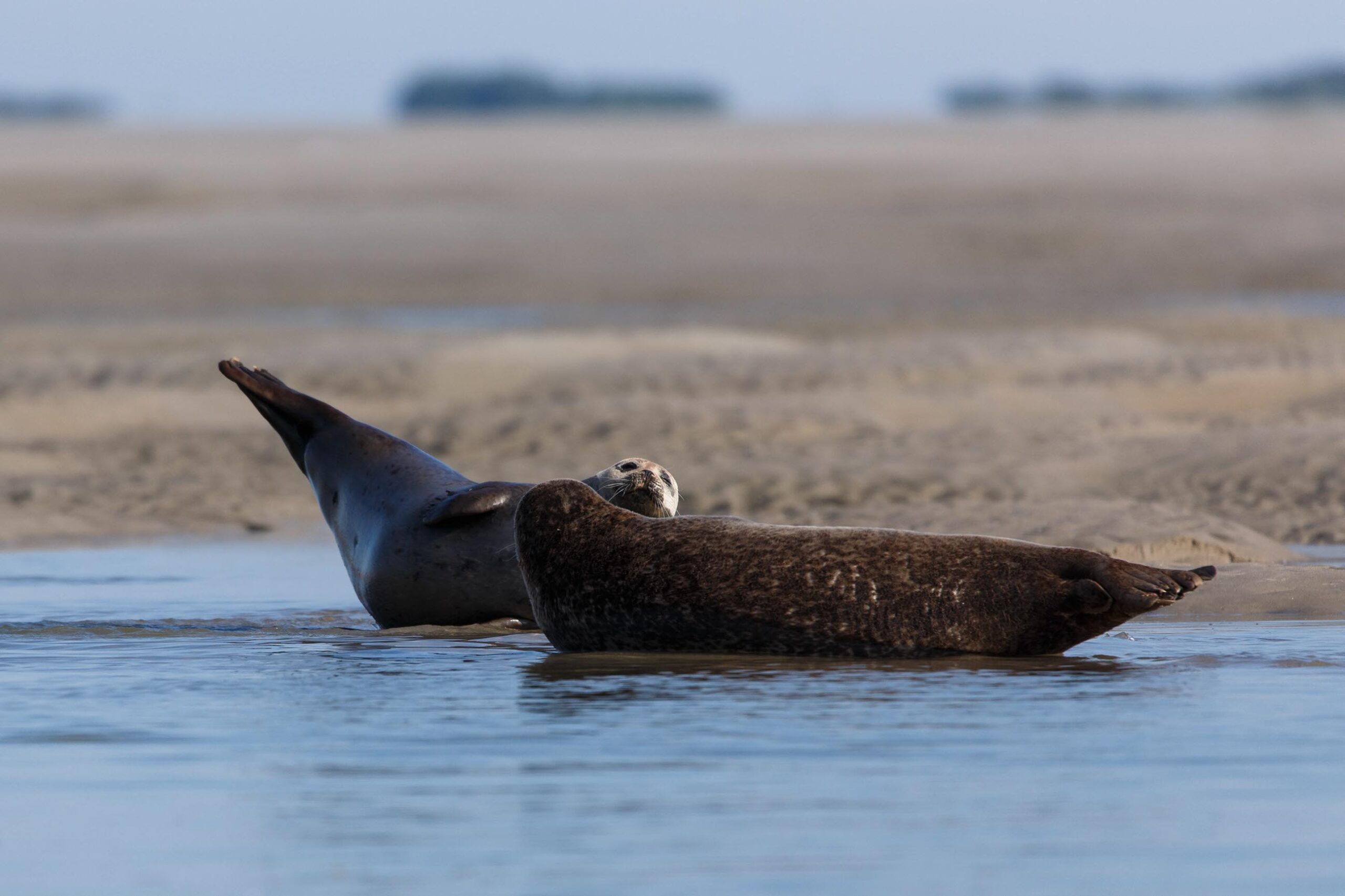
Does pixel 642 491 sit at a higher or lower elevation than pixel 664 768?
higher

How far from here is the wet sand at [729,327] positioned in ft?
40.3

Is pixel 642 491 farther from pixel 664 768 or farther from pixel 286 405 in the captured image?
pixel 664 768

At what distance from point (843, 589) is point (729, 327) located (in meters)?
19.0

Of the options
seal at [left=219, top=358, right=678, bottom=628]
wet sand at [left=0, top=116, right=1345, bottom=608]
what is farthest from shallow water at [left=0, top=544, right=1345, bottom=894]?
wet sand at [left=0, top=116, right=1345, bottom=608]

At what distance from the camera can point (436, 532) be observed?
24.5ft

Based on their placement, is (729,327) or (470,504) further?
(729,327)

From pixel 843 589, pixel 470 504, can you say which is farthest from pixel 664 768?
pixel 470 504

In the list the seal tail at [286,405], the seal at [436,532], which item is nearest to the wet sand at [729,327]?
the seal at [436,532]

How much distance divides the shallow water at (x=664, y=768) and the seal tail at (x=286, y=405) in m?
1.11

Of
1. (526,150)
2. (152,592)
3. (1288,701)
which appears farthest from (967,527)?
(526,150)

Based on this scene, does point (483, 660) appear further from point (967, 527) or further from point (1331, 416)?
point (1331, 416)

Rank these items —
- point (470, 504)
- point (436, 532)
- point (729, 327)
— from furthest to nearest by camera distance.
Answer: point (729, 327) < point (436, 532) < point (470, 504)

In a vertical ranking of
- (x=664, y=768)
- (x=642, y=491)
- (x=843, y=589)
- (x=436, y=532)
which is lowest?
(x=664, y=768)

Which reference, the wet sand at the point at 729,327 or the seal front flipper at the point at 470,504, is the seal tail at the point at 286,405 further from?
the wet sand at the point at 729,327
